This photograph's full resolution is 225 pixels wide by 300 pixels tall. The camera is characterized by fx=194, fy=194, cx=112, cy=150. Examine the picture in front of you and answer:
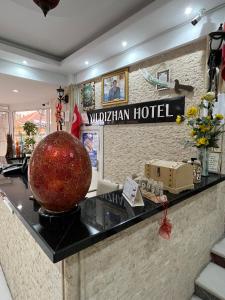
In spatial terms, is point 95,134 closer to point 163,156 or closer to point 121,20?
point 163,156

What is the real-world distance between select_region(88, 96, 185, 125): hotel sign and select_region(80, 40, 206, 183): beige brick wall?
8 centimetres

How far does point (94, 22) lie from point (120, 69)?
84 cm

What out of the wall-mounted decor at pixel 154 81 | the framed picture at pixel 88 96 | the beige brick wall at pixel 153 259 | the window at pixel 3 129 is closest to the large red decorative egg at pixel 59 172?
the beige brick wall at pixel 153 259

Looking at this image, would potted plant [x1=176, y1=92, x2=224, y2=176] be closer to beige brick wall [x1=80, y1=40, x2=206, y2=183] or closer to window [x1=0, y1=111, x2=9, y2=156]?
beige brick wall [x1=80, y1=40, x2=206, y2=183]

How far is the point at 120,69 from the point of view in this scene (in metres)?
3.16

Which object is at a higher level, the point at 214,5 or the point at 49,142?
the point at 214,5

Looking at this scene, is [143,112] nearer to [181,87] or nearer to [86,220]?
[181,87]

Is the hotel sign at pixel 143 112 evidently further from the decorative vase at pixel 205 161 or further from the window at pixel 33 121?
the window at pixel 33 121

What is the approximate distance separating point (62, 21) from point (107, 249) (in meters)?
2.65

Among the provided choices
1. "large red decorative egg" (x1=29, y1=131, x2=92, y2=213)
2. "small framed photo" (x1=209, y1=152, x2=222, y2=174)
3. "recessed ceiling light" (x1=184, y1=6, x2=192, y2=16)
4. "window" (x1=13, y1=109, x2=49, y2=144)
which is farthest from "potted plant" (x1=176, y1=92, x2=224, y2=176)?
"window" (x1=13, y1=109, x2=49, y2=144)

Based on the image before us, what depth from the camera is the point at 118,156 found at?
→ 3324 millimetres

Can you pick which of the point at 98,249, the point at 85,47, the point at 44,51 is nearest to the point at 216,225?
the point at 98,249

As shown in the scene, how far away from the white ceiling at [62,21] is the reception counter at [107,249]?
189 centimetres

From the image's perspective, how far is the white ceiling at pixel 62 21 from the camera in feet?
6.93
